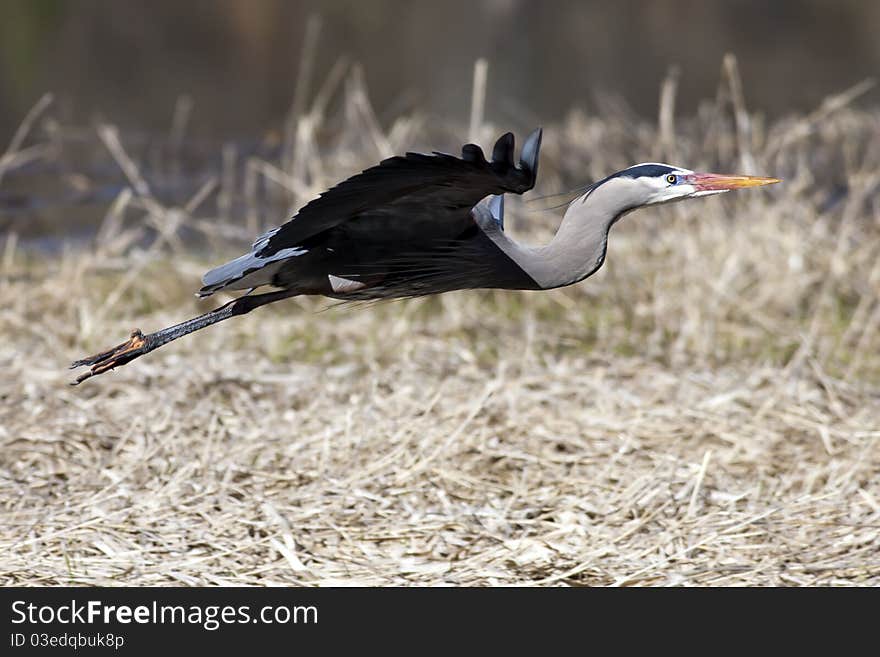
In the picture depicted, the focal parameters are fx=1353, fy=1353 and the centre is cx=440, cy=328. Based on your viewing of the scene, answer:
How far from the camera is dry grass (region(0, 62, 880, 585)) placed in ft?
11.4

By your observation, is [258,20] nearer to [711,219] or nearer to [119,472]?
[711,219]

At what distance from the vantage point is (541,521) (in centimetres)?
368

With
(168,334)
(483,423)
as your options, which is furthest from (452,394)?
(168,334)

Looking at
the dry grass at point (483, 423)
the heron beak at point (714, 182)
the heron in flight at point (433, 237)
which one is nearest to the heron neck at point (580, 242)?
the heron in flight at point (433, 237)

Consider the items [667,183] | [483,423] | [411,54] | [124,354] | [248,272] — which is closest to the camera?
[667,183]

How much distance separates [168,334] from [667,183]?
1.35 metres

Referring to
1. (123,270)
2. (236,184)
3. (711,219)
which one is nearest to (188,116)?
(236,184)

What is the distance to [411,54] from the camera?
14688mm

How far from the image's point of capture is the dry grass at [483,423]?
347 centimetres

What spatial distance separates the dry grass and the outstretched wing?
0.81m

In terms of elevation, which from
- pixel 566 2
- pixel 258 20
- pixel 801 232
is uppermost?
pixel 566 2

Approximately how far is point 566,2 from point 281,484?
60.3 feet

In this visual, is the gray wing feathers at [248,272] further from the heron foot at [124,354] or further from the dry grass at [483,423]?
the dry grass at [483,423]

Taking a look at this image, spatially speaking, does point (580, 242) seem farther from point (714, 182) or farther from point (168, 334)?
point (168, 334)
